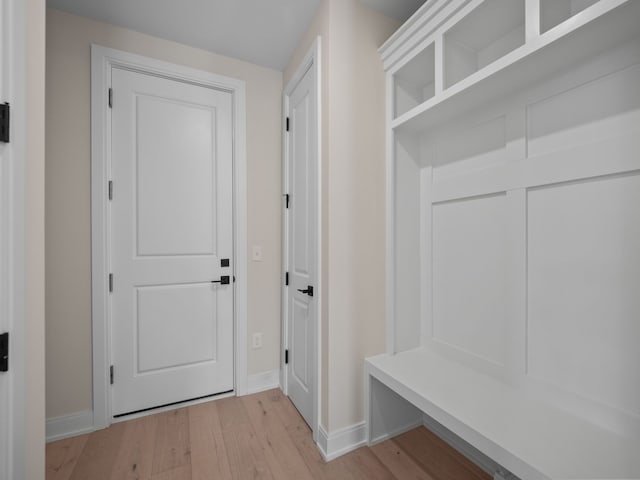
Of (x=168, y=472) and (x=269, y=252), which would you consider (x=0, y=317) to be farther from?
(x=269, y=252)

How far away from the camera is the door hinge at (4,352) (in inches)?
28.2

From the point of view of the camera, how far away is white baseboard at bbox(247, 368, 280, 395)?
7.25ft

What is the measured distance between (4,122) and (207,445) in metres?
1.76

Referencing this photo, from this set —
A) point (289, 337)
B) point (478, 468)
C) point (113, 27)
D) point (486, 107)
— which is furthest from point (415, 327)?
point (113, 27)

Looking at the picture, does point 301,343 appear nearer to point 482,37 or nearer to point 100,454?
point 100,454

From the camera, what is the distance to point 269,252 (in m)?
2.29

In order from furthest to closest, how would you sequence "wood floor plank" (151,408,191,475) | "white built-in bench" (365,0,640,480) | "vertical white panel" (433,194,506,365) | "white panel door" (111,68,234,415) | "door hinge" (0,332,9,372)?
"white panel door" (111,68,234,415), "wood floor plank" (151,408,191,475), "vertical white panel" (433,194,506,365), "white built-in bench" (365,0,640,480), "door hinge" (0,332,9,372)

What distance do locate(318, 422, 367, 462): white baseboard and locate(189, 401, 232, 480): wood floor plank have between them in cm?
50

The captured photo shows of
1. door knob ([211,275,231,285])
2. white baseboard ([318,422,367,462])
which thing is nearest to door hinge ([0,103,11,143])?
door knob ([211,275,231,285])

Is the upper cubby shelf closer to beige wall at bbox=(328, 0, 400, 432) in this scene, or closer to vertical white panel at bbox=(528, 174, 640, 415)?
beige wall at bbox=(328, 0, 400, 432)

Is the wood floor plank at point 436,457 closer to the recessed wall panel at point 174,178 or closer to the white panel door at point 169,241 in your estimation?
the white panel door at point 169,241

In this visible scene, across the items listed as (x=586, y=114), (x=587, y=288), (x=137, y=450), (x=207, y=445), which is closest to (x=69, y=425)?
(x=137, y=450)

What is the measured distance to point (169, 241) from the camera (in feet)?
6.59

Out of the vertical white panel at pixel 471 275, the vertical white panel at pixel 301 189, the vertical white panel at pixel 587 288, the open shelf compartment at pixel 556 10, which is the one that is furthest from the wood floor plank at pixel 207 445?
the open shelf compartment at pixel 556 10
